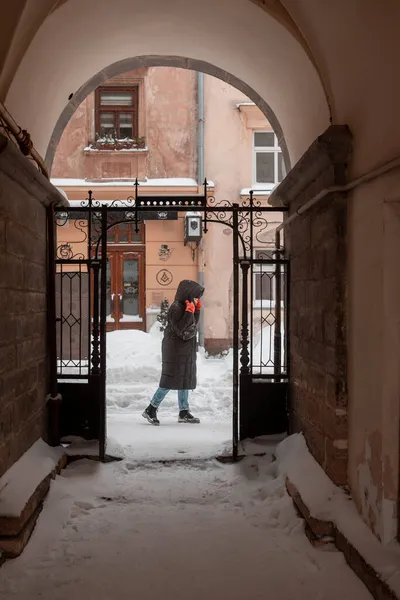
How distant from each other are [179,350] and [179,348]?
24 millimetres

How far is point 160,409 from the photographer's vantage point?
7879mm

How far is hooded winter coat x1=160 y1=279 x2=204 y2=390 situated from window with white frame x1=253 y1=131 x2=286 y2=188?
656cm

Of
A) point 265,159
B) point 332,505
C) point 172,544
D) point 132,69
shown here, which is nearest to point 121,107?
point 265,159

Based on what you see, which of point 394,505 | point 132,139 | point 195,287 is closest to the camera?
point 394,505

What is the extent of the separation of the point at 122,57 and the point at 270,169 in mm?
7440

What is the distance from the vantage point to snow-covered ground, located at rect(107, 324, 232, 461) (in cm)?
564

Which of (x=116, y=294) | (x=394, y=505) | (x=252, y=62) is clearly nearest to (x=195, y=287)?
(x=252, y=62)

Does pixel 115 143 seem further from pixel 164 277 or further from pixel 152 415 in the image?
pixel 152 415

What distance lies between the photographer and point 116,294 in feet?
41.1

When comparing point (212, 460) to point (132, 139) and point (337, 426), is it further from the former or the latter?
point (132, 139)

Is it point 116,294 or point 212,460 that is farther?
point 116,294

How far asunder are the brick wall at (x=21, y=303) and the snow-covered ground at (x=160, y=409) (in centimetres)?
123

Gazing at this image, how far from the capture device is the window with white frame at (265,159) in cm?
1247

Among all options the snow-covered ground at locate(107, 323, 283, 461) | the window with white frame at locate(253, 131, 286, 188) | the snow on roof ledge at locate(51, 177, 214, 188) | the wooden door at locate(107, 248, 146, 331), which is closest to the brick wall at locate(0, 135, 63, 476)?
the snow-covered ground at locate(107, 323, 283, 461)
